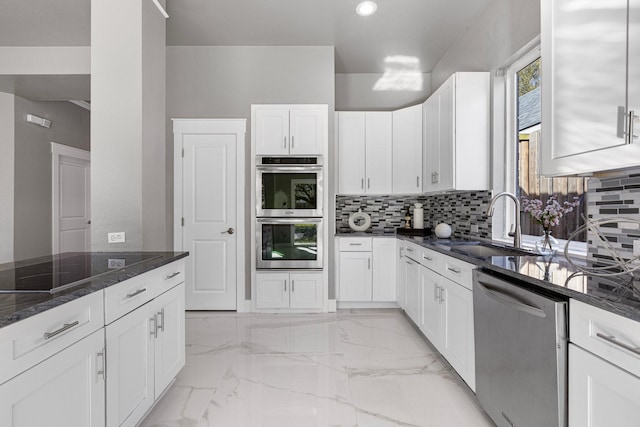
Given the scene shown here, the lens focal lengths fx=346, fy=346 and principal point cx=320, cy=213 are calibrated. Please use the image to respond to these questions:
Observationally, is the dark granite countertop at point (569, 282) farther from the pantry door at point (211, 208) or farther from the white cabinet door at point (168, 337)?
the pantry door at point (211, 208)

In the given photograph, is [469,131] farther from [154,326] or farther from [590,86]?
[154,326]

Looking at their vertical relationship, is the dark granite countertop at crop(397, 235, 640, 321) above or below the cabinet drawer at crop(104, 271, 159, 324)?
above

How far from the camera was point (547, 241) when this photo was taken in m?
2.08

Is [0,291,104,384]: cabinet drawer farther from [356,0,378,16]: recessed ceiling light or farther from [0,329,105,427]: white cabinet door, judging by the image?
[356,0,378,16]: recessed ceiling light

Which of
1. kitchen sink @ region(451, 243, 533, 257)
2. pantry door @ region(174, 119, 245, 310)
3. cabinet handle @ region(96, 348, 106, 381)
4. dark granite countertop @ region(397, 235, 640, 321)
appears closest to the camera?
dark granite countertop @ region(397, 235, 640, 321)

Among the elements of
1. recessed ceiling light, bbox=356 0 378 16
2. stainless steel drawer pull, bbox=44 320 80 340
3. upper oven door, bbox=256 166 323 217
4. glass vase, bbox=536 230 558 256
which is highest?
recessed ceiling light, bbox=356 0 378 16

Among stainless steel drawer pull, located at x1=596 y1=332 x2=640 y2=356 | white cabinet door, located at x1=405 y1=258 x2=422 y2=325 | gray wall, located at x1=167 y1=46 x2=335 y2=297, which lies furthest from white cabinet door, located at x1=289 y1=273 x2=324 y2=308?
stainless steel drawer pull, located at x1=596 y1=332 x2=640 y2=356

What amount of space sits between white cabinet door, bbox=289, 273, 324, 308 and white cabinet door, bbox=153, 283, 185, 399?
1.68m

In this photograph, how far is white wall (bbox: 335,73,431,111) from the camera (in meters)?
4.53

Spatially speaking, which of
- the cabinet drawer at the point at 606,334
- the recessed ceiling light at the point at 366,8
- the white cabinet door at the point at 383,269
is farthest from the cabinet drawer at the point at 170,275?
the recessed ceiling light at the point at 366,8

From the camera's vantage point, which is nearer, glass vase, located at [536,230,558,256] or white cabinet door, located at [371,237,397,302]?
glass vase, located at [536,230,558,256]

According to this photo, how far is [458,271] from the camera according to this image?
7.23ft

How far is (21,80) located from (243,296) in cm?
341

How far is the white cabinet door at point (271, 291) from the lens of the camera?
12.4 feet
